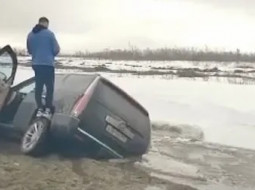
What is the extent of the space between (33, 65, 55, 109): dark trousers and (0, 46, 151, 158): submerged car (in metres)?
0.17

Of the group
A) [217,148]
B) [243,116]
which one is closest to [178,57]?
[243,116]

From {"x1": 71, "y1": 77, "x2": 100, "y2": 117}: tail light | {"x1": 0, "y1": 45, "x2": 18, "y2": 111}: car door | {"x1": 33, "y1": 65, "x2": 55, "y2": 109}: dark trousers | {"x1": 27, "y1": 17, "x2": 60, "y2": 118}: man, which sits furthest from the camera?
{"x1": 0, "y1": 45, "x2": 18, "y2": 111}: car door

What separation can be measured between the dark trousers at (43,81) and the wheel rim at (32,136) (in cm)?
34

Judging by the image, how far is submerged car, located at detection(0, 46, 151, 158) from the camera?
27.6ft

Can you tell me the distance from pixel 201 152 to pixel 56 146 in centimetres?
341

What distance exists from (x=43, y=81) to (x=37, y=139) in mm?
990

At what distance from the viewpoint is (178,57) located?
84500mm

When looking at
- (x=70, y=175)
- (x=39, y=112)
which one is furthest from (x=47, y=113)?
(x=70, y=175)

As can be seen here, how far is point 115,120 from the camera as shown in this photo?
8.77 metres

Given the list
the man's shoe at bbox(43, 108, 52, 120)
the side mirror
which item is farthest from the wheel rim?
the side mirror

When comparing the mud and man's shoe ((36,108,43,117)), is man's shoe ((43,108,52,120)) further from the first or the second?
the mud

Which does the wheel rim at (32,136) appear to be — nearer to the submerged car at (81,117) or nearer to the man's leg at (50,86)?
the submerged car at (81,117)

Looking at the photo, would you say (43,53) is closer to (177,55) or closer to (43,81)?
(43,81)

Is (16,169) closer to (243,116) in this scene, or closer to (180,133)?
(180,133)
